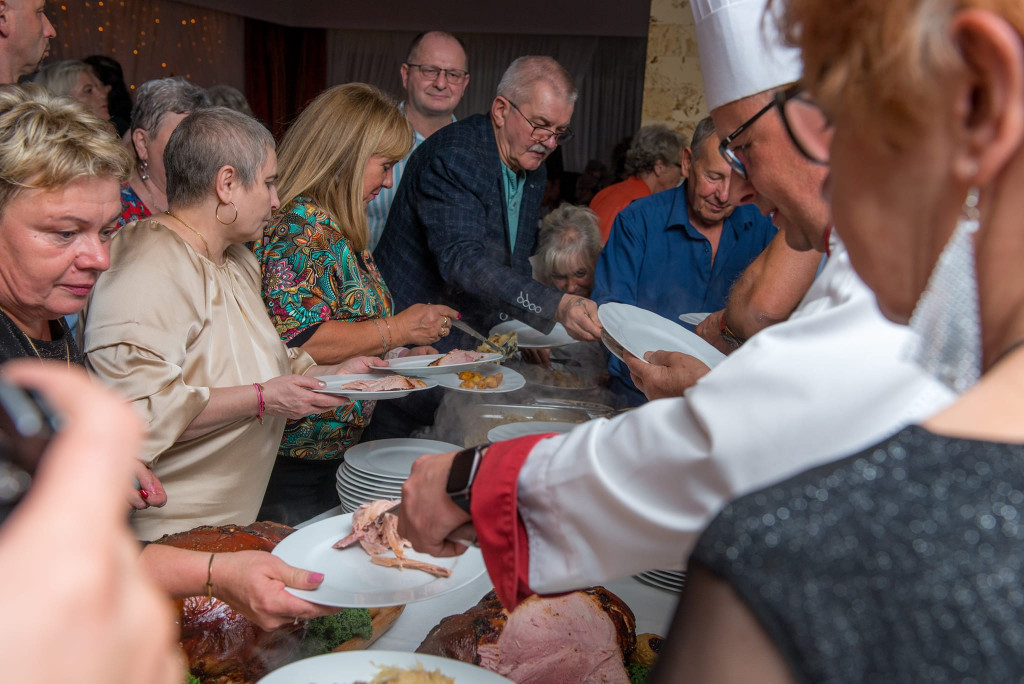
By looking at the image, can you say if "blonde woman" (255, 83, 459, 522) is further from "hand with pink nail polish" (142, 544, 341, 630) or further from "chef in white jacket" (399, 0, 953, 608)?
"chef in white jacket" (399, 0, 953, 608)

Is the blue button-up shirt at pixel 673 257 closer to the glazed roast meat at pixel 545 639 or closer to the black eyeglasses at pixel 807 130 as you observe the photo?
the glazed roast meat at pixel 545 639

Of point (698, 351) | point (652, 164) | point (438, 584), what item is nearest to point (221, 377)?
point (438, 584)

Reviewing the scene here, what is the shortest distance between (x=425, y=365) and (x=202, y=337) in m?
0.65

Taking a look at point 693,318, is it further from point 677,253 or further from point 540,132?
point 540,132

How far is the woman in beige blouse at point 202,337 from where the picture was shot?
1.83 metres

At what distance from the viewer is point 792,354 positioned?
2.88 feet

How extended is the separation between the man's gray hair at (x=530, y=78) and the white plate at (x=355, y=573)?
6.73 ft

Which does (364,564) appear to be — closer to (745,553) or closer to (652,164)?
(745,553)

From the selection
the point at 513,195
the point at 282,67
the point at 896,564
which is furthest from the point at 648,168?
the point at 282,67

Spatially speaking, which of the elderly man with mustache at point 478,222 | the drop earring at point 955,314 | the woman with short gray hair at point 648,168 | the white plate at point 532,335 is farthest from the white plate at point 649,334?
the woman with short gray hair at point 648,168

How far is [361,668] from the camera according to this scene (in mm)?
1137

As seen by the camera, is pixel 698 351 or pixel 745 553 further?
pixel 698 351

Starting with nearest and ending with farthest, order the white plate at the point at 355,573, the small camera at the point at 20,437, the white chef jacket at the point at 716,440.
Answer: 1. the small camera at the point at 20,437
2. the white chef jacket at the point at 716,440
3. the white plate at the point at 355,573

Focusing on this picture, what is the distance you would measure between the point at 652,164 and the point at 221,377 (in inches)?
112
